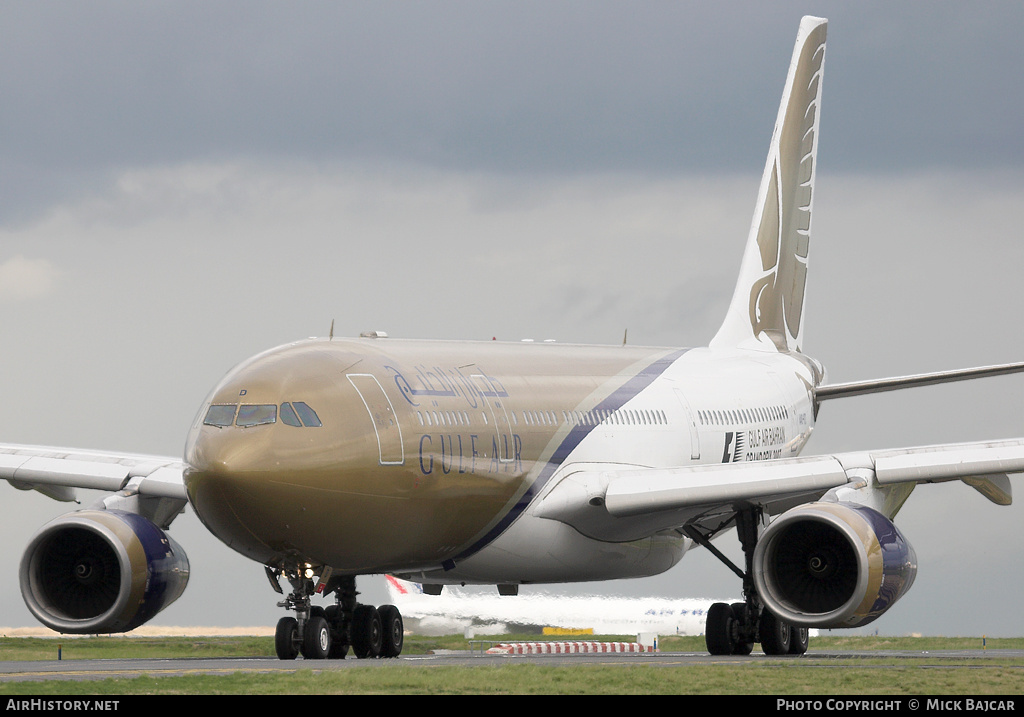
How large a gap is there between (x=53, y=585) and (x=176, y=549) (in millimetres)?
→ 1669

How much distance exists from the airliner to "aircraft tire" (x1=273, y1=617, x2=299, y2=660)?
46.0ft

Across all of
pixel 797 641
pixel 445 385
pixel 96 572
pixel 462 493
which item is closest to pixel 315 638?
pixel 462 493

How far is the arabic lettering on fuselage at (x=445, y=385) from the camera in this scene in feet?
73.0

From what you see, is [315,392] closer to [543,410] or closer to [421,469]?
[421,469]

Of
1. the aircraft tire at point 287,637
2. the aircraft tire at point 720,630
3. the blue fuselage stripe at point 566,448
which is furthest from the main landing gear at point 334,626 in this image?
the aircraft tire at point 720,630

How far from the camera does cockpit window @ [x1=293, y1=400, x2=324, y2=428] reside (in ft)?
66.7

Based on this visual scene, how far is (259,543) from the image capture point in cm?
2053

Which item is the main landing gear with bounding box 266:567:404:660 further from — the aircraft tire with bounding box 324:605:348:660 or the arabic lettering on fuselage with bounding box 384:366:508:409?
the arabic lettering on fuselage with bounding box 384:366:508:409

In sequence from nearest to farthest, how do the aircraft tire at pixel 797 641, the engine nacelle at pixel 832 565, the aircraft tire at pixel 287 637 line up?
the engine nacelle at pixel 832 565, the aircraft tire at pixel 287 637, the aircraft tire at pixel 797 641

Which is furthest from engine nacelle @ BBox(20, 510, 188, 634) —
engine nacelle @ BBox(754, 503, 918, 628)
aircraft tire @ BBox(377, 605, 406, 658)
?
engine nacelle @ BBox(754, 503, 918, 628)

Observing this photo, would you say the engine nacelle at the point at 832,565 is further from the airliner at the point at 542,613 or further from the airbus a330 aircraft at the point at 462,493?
the airliner at the point at 542,613

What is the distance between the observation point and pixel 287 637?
22.1 meters

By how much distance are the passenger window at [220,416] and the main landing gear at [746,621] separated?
358 inches
